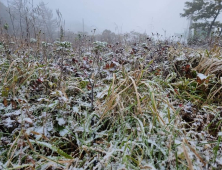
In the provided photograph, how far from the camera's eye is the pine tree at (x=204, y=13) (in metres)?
14.7

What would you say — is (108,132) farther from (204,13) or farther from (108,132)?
(204,13)

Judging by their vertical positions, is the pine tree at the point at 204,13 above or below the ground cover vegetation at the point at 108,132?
above

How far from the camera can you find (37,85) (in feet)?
5.66

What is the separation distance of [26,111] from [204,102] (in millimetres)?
1866

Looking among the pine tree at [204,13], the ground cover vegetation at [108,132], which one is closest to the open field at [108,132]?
the ground cover vegetation at [108,132]

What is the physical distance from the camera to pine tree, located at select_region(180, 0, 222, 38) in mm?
14707

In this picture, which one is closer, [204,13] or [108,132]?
[108,132]

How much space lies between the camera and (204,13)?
1534 cm

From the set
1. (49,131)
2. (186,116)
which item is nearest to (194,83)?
(186,116)

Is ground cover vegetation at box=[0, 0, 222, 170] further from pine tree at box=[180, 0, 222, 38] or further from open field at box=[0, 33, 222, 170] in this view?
pine tree at box=[180, 0, 222, 38]

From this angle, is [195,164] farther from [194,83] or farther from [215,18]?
[215,18]

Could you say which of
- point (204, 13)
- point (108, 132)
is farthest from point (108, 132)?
point (204, 13)

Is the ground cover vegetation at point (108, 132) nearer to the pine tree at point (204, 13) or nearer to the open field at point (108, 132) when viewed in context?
the open field at point (108, 132)

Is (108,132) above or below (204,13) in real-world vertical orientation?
below
